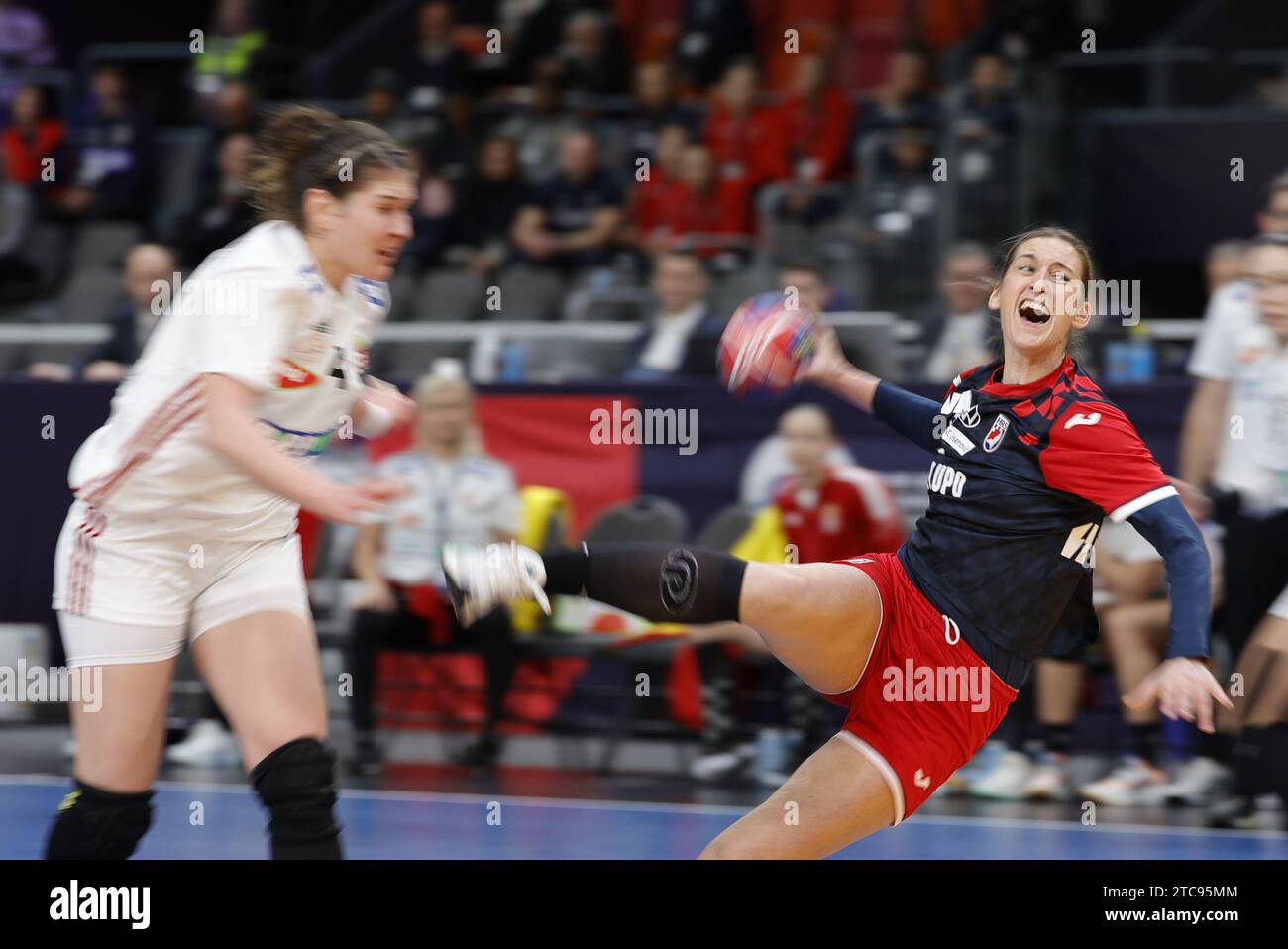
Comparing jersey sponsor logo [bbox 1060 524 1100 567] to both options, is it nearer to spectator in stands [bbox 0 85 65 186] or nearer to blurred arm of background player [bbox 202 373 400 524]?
blurred arm of background player [bbox 202 373 400 524]

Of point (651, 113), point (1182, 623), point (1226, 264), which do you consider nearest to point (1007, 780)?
point (1226, 264)

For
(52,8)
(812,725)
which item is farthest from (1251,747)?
(52,8)

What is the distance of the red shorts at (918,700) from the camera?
3889 mm

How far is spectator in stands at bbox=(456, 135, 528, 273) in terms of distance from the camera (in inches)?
407

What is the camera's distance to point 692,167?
994 cm

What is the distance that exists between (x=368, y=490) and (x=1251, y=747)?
308cm

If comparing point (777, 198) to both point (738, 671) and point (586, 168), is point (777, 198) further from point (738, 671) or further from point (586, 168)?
Result: point (738, 671)

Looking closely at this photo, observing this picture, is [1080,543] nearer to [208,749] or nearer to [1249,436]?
[1249,436]

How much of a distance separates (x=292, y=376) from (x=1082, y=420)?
1.68m

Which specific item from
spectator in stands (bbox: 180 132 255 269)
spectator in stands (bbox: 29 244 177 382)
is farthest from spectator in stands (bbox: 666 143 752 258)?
spectator in stands (bbox: 29 244 177 382)

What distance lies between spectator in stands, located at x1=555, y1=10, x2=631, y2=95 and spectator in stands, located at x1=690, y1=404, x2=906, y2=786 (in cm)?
431

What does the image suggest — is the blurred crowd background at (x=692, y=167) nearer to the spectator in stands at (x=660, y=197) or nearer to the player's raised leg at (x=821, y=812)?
the spectator in stands at (x=660, y=197)

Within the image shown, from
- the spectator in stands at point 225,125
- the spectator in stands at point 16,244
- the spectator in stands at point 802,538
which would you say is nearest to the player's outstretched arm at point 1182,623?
the spectator in stands at point 802,538

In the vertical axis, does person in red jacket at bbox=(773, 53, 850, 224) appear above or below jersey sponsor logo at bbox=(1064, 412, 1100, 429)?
above
